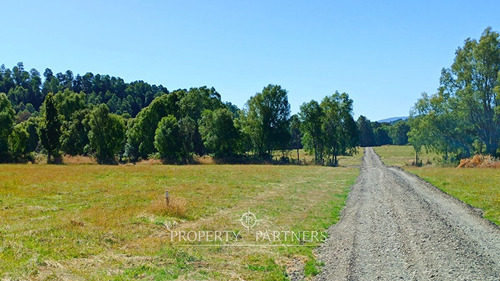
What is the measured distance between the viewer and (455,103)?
55156 mm

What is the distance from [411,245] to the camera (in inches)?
448

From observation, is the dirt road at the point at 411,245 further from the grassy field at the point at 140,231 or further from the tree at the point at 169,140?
the tree at the point at 169,140

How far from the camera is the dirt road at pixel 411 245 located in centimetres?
896

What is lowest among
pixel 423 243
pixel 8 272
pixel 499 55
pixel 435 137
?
pixel 423 243

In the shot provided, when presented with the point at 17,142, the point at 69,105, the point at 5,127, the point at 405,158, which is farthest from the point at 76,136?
the point at 405,158

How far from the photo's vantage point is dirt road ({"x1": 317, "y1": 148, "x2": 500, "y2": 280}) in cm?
896

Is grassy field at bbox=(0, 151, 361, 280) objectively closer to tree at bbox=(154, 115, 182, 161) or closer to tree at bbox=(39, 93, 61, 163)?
tree at bbox=(39, 93, 61, 163)

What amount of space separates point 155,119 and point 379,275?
71.5 meters

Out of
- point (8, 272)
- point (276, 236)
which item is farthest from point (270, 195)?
point (8, 272)

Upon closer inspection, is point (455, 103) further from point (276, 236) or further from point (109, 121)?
point (109, 121)

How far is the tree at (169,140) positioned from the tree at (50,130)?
18.4m

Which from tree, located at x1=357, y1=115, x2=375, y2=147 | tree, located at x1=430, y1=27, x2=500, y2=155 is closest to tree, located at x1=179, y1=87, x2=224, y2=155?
tree, located at x1=430, y1=27, x2=500, y2=155

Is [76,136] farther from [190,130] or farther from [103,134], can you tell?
[190,130]

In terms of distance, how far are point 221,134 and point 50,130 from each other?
32641 millimetres
